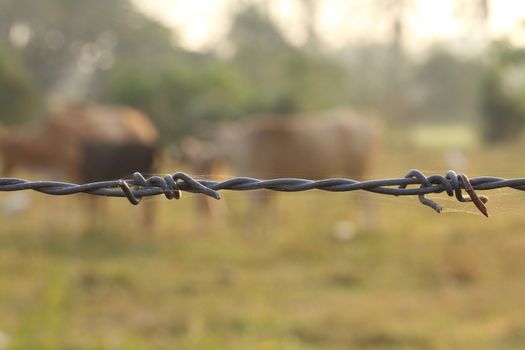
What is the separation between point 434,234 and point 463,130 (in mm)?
21541

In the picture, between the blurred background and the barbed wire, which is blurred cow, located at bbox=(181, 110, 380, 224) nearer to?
the blurred background

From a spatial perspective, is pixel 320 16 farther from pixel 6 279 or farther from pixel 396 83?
pixel 6 279

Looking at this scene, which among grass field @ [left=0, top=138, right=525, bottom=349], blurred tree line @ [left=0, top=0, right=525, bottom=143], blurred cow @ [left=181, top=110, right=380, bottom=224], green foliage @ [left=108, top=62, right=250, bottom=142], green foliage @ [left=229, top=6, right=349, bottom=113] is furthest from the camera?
green foliage @ [left=229, top=6, right=349, bottom=113]

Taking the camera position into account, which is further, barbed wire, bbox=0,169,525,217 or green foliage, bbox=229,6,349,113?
green foliage, bbox=229,6,349,113

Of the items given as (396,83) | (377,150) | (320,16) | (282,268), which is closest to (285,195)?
(377,150)

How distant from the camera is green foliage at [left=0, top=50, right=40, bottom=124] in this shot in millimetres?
14164

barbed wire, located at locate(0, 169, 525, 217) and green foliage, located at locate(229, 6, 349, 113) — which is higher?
green foliage, located at locate(229, 6, 349, 113)

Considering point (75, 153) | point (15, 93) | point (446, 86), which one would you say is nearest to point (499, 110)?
point (446, 86)

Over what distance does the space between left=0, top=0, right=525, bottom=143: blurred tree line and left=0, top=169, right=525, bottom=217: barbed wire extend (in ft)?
31.0

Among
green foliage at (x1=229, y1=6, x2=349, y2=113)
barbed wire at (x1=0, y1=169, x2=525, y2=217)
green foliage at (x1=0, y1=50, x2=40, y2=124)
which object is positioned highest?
green foliage at (x1=229, y1=6, x2=349, y2=113)

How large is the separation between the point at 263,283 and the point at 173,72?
9988 mm

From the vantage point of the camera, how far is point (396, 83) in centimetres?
2719

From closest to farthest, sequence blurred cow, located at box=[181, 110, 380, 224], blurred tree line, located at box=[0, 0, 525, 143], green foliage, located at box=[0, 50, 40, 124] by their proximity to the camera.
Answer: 1. blurred cow, located at box=[181, 110, 380, 224]
2. green foliage, located at box=[0, 50, 40, 124]
3. blurred tree line, located at box=[0, 0, 525, 143]

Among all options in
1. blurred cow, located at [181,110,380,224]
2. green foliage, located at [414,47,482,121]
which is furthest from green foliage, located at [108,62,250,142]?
green foliage, located at [414,47,482,121]
